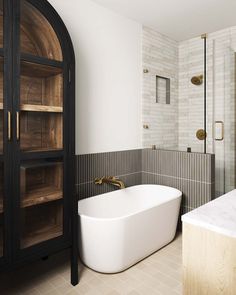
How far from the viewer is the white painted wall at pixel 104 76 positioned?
7.62 feet

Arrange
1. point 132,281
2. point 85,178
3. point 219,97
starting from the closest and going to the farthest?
1. point 132,281
2. point 85,178
3. point 219,97

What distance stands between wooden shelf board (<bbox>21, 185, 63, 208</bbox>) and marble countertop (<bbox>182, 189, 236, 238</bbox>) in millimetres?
1046

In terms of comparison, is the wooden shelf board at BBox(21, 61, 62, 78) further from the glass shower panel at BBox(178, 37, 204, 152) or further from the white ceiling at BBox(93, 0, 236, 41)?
the glass shower panel at BBox(178, 37, 204, 152)

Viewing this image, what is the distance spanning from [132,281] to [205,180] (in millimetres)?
1227

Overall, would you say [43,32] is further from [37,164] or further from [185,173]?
[185,173]

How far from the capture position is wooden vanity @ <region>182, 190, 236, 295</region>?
904 mm

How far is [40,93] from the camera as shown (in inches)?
70.2

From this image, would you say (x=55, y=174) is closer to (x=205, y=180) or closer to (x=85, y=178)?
(x=85, y=178)

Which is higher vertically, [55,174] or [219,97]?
[219,97]

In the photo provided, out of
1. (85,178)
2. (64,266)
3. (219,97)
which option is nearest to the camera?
(64,266)

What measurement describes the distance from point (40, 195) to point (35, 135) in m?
0.43

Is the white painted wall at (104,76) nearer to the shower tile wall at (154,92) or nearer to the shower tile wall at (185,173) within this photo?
the shower tile wall at (154,92)

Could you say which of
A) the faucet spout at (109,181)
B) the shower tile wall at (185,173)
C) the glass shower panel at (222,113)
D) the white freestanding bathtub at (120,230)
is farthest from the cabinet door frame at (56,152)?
the glass shower panel at (222,113)

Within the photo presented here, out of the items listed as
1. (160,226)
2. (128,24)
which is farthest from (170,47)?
(160,226)
